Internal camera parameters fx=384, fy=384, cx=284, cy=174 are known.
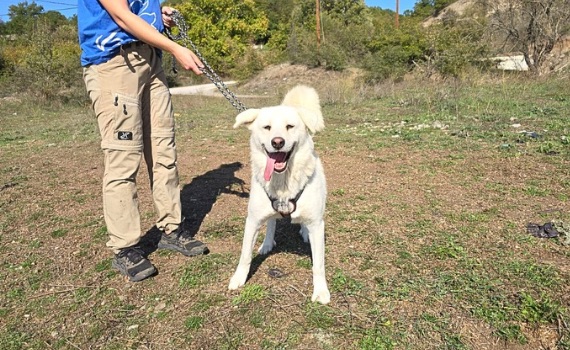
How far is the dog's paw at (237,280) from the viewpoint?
7.21 feet

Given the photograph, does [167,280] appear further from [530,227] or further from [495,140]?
[495,140]

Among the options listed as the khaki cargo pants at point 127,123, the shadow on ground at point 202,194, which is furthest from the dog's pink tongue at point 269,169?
the shadow on ground at point 202,194

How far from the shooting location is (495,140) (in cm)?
496

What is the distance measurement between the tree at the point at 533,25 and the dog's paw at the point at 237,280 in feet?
43.6

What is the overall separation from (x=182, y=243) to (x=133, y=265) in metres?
0.37

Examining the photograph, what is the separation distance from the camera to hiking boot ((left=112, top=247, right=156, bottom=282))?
231 centimetres

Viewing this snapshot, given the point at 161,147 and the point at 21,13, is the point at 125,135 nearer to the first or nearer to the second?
the point at 161,147

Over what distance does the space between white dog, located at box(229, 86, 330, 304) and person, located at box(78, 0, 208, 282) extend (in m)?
0.58

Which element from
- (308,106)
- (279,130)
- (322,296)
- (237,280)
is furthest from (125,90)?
(322,296)

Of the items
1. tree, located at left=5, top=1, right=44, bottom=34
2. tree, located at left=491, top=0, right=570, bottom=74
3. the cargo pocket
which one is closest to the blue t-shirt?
the cargo pocket

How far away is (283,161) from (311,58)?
764 inches

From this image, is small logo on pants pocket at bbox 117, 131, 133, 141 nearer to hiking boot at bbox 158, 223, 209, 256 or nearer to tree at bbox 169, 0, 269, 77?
hiking boot at bbox 158, 223, 209, 256

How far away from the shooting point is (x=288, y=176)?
2.07 meters

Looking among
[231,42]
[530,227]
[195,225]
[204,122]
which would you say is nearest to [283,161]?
[195,225]
